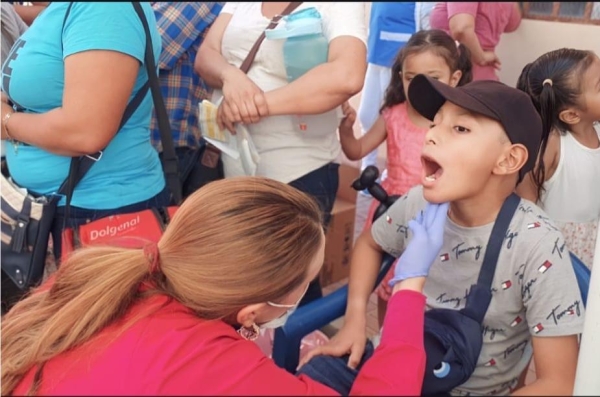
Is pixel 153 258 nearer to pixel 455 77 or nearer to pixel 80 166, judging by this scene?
pixel 80 166

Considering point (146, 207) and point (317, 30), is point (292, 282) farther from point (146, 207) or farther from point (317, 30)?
point (317, 30)

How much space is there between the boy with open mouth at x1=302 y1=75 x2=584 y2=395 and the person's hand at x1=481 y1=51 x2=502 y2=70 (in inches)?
9.8

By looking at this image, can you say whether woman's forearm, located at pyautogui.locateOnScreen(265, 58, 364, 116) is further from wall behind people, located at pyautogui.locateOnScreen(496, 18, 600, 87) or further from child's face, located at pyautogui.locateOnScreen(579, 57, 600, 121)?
child's face, located at pyautogui.locateOnScreen(579, 57, 600, 121)

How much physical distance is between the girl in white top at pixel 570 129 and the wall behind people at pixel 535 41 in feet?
0.09

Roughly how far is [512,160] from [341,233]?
5.56 feet

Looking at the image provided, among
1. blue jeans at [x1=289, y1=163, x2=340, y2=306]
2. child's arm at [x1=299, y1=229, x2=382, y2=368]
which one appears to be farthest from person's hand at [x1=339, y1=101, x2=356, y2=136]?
child's arm at [x1=299, y1=229, x2=382, y2=368]

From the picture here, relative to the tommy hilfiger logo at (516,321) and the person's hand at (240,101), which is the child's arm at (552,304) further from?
the person's hand at (240,101)

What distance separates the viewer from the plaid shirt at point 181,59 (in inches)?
70.4

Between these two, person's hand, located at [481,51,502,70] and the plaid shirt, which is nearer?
person's hand, located at [481,51,502,70]

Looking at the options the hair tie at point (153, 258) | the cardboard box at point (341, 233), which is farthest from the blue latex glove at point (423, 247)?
the cardboard box at point (341, 233)

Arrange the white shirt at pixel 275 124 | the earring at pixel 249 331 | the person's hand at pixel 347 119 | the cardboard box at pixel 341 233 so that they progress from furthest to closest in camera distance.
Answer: the cardboard box at pixel 341 233
the person's hand at pixel 347 119
the white shirt at pixel 275 124
the earring at pixel 249 331

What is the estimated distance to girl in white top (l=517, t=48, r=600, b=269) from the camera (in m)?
0.84

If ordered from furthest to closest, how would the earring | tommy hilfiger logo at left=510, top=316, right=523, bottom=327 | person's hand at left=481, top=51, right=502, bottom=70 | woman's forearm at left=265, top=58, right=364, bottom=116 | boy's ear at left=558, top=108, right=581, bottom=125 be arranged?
woman's forearm at left=265, top=58, right=364, bottom=116 → person's hand at left=481, top=51, right=502, bottom=70 → tommy hilfiger logo at left=510, top=316, right=523, bottom=327 → the earring → boy's ear at left=558, top=108, right=581, bottom=125

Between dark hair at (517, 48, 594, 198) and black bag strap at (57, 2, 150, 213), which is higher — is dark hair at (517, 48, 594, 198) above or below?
above
